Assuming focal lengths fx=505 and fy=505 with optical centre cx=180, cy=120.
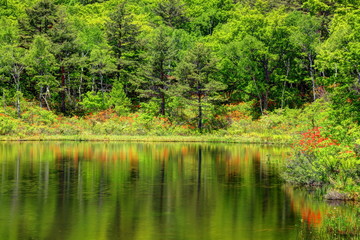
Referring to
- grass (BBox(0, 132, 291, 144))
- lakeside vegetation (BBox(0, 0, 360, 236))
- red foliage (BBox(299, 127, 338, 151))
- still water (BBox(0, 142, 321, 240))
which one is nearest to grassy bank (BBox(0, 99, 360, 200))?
grass (BBox(0, 132, 291, 144))

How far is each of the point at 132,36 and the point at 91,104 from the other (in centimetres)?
1213

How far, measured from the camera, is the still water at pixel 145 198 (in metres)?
18.3

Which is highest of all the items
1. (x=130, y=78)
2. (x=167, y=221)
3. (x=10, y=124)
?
(x=130, y=78)

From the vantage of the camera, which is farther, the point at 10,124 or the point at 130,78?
the point at 130,78

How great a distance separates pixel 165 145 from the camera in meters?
55.5

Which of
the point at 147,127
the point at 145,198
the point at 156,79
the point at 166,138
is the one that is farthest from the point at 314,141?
the point at 156,79

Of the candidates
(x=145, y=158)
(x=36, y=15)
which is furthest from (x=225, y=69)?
(x=145, y=158)

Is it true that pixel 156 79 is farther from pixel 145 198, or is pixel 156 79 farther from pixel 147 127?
pixel 145 198

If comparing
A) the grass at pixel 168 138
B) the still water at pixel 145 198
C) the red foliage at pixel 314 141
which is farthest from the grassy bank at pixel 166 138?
the red foliage at pixel 314 141

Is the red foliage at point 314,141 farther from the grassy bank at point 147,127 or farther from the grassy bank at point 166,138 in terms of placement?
the grassy bank at point 166,138

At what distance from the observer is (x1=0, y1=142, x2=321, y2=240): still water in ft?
60.2

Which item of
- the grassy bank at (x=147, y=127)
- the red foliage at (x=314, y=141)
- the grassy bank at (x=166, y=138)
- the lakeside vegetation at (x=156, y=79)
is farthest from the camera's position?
the lakeside vegetation at (x=156, y=79)

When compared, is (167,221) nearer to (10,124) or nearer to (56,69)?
(10,124)

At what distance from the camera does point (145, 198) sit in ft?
81.5
